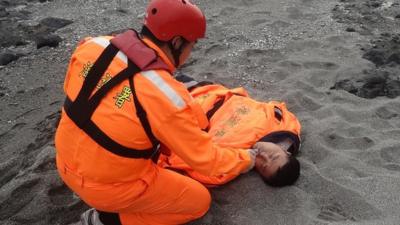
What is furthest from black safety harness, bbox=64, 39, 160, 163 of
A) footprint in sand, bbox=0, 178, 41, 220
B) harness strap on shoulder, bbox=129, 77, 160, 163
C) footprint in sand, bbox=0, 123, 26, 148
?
footprint in sand, bbox=0, 123, 26, 148

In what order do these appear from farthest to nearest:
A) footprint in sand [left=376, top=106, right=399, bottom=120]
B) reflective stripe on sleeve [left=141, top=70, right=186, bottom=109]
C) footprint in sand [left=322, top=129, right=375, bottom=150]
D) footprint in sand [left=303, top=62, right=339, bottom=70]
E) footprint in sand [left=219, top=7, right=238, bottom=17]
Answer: footprint in sand [left=219, top=7, right=238, bottom=17]
footprint in sand [left=303, top=62, right=339, bottom=70]
footprint in sand [left=376, top=106, right=399, bottom=120]
footprint in sand [left=322, top=129, right=375, bottom=150]
reflective stripe on sleeve [left=141, top=70, right=186, bottom=109]

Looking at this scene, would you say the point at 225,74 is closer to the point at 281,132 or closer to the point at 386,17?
the point at 281,132

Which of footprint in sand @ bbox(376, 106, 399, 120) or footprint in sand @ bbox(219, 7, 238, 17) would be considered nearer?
footprint in sand @ bbox(376, 106, 399, 120)

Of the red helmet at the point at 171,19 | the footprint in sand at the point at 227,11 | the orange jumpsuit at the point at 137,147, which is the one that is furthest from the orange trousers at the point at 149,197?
the footprint in sand at the point at 227,11

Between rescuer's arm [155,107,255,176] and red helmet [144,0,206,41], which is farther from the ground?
red helmet [144,0,206,41]

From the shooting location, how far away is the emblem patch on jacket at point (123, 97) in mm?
2486

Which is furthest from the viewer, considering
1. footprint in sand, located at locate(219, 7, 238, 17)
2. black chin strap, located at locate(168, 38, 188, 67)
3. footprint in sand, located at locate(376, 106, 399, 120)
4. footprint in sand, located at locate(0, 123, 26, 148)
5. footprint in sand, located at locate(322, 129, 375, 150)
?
footprint in sand, located at locate(219, 7, 238, 17)

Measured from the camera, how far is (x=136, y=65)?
248 centimetres

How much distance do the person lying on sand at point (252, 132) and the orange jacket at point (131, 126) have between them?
0.38 metres

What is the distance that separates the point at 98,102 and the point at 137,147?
0.32 m

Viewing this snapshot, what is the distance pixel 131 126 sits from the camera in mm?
2533

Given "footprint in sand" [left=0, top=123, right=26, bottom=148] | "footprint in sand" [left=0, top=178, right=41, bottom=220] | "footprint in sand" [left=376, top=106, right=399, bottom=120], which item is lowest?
"footprint in sand" [left=0, top=123, right=26, bottom=148]

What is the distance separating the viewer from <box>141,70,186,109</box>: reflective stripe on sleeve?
96.6 inches

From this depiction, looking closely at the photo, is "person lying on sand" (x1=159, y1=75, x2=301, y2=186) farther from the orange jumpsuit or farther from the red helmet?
the red helmet
